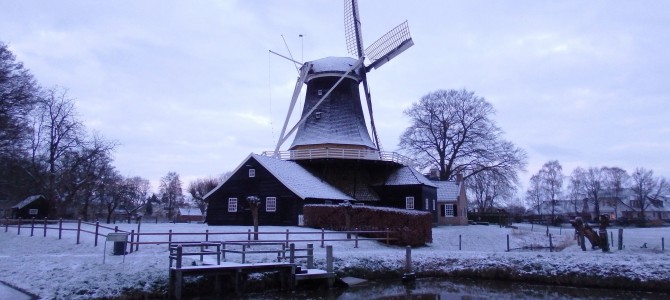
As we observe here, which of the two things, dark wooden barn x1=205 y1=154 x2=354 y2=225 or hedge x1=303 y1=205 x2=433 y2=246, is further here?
dark wooden barn x1=205 y1=154 x2=354 y2=225

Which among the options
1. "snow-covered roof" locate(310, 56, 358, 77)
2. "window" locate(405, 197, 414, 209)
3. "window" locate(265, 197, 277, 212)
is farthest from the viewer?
"snow-covered roof" locate(310, 56, 358, 77)

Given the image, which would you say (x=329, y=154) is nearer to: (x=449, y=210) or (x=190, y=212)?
(x=449, y=210)

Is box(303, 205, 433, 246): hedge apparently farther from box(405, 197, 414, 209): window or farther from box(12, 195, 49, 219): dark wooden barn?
box(12, 195, 49, 219): dark wooden barn

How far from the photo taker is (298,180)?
3275 cm

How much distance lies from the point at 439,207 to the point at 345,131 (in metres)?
12.8

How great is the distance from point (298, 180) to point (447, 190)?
16788mm

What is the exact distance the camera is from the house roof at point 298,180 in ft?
103

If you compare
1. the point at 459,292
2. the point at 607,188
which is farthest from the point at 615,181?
the point at 459,292

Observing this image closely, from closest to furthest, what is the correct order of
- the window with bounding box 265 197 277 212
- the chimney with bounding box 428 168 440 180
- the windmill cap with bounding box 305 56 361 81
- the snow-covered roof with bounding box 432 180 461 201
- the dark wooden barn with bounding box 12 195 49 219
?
the window with bounding box 265 197 277 212
the windmill cap with bounding box 305 56 361 81
the snow-covered roof with bounding box 432 180 461 201
the dark wooden barn with bounding box 12 195 49 219
the chimney with bounding box 428 168 440 180

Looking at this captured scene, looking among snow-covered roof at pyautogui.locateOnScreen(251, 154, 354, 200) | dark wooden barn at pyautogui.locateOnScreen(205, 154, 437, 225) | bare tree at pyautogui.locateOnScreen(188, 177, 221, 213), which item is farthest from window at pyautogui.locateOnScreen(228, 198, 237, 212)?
bare tree at pyautogui.locateOnScreen(188, 177, 221, 213)

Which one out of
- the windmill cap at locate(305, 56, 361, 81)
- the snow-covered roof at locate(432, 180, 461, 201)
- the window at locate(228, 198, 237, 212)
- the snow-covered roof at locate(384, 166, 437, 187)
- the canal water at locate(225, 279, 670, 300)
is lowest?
the canal water at locate(225, 279, 670, 300)

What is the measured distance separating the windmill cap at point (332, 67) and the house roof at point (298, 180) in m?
7.68

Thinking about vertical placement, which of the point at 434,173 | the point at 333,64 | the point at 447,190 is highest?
the point at 333,64

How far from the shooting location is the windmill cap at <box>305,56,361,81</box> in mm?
Result: 38844
